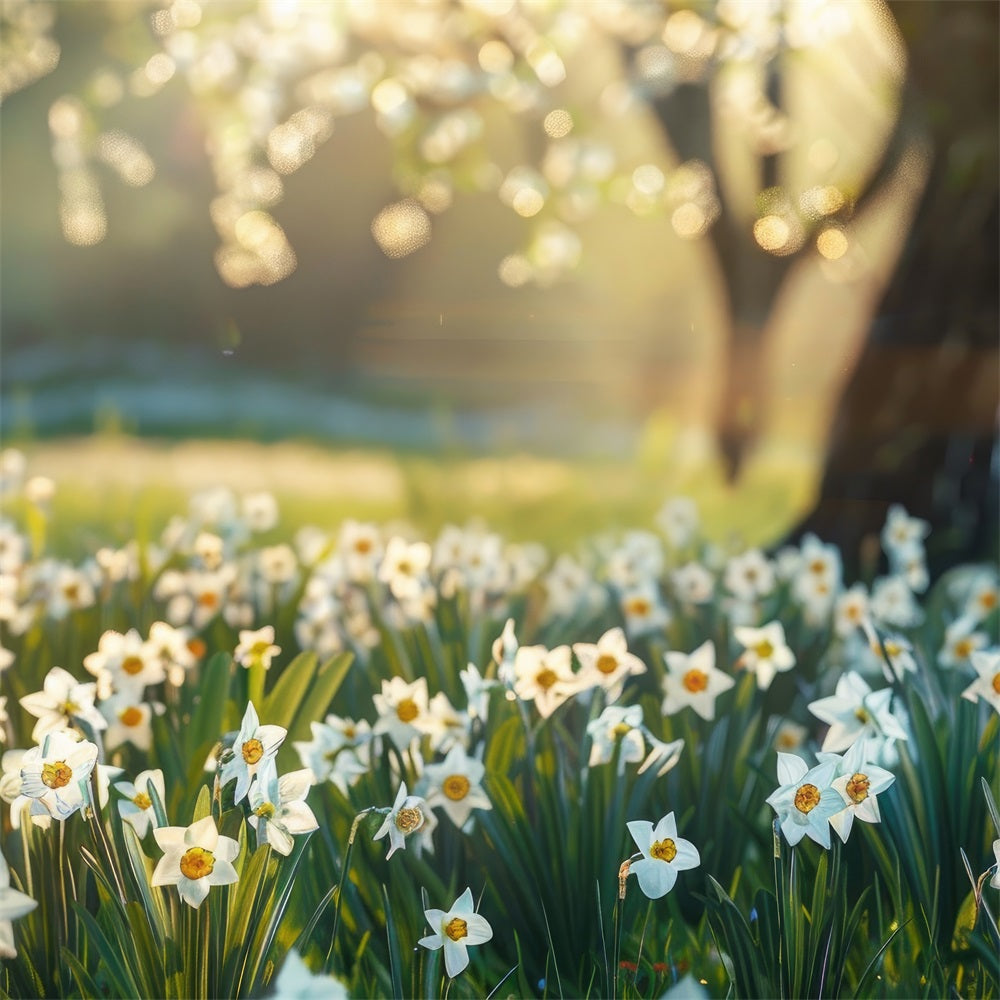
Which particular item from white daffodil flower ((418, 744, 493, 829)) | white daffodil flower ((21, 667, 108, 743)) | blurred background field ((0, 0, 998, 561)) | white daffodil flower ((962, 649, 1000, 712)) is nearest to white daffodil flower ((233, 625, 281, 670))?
white daffodil flower ((21, 667, 108, 743))

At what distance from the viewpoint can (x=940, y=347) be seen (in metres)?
3.23

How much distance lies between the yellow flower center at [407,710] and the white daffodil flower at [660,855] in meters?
0.45

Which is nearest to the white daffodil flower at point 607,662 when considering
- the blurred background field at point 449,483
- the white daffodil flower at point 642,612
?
the white daffodil flower at point 642,612

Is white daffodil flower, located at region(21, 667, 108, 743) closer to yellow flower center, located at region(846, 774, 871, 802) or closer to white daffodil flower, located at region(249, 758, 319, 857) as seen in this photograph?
white daffodil flower, located at region(249, 758, 319, 857)

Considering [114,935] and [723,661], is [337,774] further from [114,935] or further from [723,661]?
[723,661]

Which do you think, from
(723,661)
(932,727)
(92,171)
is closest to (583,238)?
(92,171)

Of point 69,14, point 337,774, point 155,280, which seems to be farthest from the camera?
point 155,280

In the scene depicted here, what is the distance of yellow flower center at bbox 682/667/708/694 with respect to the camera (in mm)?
1556

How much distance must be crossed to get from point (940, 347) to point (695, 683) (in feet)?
7.26

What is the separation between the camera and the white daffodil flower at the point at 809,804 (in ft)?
3.69

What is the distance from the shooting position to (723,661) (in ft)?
6.94

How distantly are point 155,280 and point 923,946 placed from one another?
8319 mm

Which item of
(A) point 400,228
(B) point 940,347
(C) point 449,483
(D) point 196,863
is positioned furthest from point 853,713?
(A) point 400,228

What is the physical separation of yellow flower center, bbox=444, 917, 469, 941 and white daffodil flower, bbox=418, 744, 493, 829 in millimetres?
198
